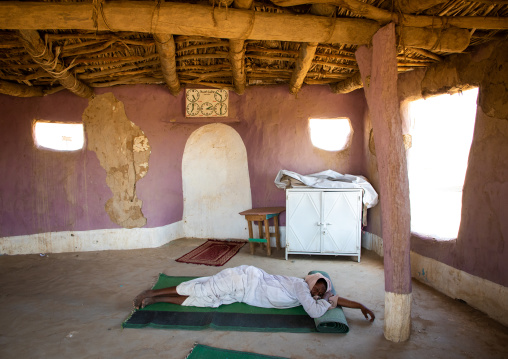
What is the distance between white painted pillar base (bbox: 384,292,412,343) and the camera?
11.1ft

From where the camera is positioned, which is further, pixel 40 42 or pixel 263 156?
pixel 263 156

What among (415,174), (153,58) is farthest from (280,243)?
(153,58)

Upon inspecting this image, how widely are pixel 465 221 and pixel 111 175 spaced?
645 centimetres

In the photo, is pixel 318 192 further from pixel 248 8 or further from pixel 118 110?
pixel 118 110

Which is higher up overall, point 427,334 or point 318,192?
point 318,192

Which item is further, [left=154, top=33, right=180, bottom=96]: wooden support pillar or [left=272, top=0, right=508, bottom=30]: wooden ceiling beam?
[left=154, top=33, right=180, bottom=96]: wooden support pillar

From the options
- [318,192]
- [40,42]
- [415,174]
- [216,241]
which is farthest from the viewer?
[216,241]

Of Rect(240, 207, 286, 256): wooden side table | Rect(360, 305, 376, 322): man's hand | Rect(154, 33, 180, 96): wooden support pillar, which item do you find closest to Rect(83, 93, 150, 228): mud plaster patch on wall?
Rect(154, 33, 180, 96): wooden support pillar

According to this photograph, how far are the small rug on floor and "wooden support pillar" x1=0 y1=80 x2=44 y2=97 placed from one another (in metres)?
5.63

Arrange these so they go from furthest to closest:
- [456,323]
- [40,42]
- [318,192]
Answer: [318,192]
[40,42]
[456,323]

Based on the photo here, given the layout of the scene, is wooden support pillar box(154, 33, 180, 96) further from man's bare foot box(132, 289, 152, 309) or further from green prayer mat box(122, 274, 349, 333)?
green prayer mat box(122, 274, 349, 333)

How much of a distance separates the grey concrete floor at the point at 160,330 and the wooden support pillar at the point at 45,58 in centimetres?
326

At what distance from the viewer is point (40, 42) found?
436 centimetres

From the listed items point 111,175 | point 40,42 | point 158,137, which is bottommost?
point 111,175
